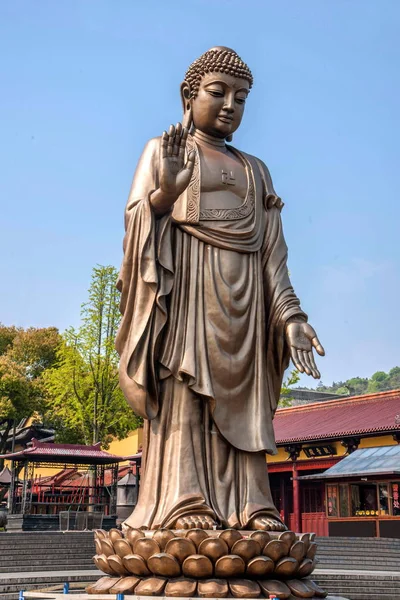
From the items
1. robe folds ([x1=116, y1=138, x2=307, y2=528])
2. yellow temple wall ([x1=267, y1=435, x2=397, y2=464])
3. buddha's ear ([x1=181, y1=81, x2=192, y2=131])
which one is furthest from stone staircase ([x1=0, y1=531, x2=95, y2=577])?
buddha's ear ([x1=181, y1=81, x2=192, y2=131])

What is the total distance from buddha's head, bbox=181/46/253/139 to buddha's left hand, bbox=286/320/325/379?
1.49 meters

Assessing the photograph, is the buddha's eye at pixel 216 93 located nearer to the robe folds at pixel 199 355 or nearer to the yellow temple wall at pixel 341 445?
the robe folds at pixel 199 355

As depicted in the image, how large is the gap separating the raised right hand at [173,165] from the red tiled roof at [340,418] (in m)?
16.9

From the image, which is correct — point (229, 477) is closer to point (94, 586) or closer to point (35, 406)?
point (94, 586)

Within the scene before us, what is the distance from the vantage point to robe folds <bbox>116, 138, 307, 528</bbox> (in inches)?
184

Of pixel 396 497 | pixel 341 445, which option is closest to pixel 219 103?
pixel 396 497

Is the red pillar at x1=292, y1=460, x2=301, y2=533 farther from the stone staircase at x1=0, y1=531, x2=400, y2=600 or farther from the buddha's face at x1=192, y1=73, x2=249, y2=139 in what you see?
the buddha's face at x1=192, y1=73, x2=249, y2=139

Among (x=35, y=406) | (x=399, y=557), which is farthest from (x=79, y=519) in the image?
(x=35, y=406)

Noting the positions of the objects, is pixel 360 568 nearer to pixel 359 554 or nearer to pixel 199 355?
pixel 359 554


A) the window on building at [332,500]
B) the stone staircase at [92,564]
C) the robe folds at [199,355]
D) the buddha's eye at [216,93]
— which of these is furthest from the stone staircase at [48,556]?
the window on building at [332,500]

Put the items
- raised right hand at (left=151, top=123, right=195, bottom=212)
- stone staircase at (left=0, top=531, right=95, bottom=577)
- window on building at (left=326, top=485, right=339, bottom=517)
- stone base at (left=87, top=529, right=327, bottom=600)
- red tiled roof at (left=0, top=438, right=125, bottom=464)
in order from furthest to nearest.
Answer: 1. red tiled roof at (left=0, top=438, right=125, bottom=464)
2. window on building at (left=326, top=485, right=339, bottom=517)
3. stone staircase at (left=0, top=531, right=95, bottom=577)
4. raised right hand at (left=151, top=123, right=195, bottom=212)
5. stone base at (left=87, top=529, right=327, bottom=600)

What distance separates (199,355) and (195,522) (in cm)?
102

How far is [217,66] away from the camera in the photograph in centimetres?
522

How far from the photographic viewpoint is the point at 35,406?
33.4m
